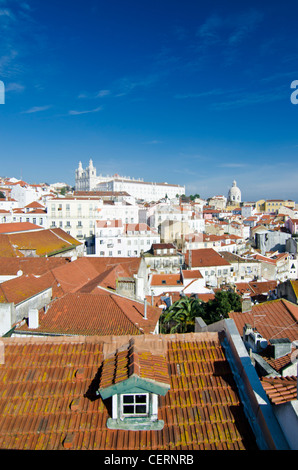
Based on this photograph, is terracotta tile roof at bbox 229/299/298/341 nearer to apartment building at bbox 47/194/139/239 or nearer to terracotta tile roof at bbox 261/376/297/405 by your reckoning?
terracotta tile roof at bbox 261/376/297/405

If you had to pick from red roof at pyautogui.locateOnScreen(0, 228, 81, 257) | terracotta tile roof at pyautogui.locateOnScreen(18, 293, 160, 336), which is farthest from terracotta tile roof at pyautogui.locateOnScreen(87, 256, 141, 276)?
terracotta tile roof at pyautogui.locateOnScreen(18, 293, 160, 336)

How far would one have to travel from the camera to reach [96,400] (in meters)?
3.50

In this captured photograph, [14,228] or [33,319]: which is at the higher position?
[14,228]

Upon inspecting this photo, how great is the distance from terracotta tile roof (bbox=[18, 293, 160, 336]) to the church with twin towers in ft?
345

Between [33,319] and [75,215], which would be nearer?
[33,319]

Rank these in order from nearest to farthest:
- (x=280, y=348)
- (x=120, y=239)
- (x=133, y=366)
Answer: (x=133, y=366)
(x=280, y=348)
(x=120, y=239)

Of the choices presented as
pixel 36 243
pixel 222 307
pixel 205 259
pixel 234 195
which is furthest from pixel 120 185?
pixel 222 307

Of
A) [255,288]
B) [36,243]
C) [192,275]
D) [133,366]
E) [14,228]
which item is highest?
[14,228]

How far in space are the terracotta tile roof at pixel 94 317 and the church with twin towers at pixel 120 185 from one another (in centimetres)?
10512

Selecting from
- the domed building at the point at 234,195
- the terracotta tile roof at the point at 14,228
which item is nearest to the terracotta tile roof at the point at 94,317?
the terracotta tile roof at the point at 14,228

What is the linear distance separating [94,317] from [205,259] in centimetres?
2889

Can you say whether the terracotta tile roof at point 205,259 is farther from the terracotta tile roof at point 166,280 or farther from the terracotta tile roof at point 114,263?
the terracotta tile roof at point 114,263

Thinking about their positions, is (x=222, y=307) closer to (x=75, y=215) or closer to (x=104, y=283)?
(x=104, y=283)

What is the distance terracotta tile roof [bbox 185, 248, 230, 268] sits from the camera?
1464 inches
